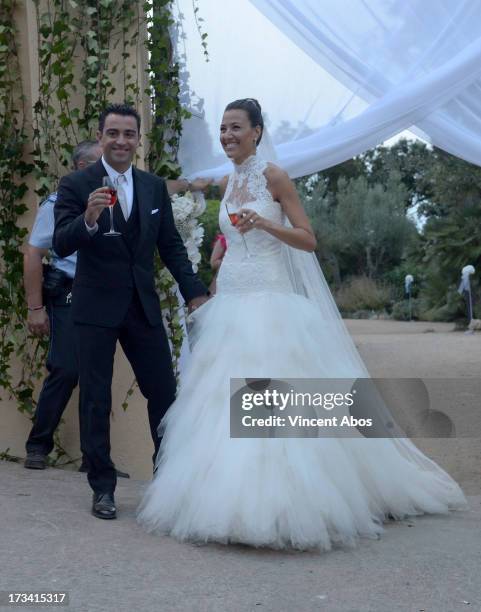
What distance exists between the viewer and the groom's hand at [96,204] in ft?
13.8

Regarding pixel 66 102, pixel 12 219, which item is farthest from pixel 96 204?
pixel 12 219

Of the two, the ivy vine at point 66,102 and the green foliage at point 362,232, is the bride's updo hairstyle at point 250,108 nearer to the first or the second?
the ivy vine at point 66,102

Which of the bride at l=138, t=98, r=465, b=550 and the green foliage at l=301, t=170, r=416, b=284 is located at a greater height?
the green foliage at l=301, t=170, r=416, b=284

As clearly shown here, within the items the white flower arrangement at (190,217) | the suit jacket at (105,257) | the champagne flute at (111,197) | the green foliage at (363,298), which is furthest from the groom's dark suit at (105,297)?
the green foliage at (363,298)

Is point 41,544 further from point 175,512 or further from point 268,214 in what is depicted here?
point 268,214

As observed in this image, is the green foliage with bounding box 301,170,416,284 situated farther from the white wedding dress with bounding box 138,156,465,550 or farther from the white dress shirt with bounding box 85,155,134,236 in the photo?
the white dress shirt with bounding box 85,155,134,236

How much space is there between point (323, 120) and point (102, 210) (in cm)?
216

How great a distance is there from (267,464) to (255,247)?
3.76ft

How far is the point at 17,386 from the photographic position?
256 inches

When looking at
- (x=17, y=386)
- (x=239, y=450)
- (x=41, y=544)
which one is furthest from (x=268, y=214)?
(x=17, y=386)

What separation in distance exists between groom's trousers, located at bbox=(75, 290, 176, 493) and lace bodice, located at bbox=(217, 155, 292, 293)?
1.57 ft

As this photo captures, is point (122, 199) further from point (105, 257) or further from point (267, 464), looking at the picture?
point (267, 464)

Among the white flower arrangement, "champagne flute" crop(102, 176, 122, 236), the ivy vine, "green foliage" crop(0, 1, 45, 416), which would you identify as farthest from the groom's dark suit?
"green foliage" crop(0, 1, 45, 416)

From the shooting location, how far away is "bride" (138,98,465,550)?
4.20 meters
